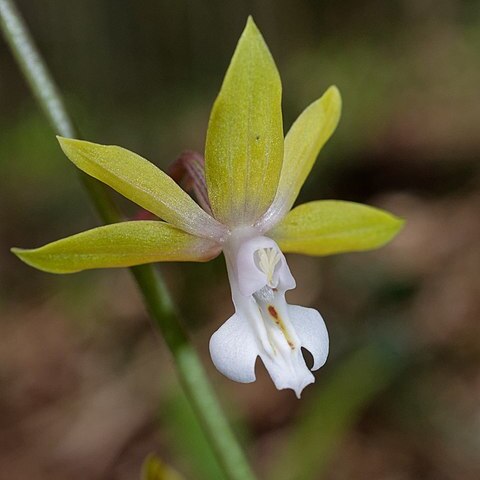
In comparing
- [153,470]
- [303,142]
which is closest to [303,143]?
[303,142]

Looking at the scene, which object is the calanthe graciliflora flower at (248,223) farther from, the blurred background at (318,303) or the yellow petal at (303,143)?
the blurred background at (318,303)

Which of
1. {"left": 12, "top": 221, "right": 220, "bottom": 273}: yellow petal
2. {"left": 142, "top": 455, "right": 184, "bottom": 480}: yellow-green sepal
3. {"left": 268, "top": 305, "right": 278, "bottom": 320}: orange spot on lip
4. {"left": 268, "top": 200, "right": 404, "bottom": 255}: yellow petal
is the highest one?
{"left": 12, "top": 221, "right": 220, "bottom": 273}: yellow petal

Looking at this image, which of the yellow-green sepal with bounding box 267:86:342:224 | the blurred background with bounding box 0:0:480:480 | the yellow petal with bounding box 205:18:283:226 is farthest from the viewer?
the blurred background with bounding box 0:0:480:480

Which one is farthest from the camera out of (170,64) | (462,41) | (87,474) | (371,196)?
(170,64)

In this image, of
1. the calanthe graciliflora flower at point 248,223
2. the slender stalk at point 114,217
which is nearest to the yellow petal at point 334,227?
the calanthe graciliflora flower at point 248,223

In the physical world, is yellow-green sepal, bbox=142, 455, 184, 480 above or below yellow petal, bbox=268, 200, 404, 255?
below

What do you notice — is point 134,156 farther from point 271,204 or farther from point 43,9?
point 43,9

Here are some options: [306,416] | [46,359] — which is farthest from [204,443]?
[46,359]

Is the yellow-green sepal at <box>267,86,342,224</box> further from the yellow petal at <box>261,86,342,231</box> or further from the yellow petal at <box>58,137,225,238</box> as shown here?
the yellow petal at <box>58,137,225,238</box>

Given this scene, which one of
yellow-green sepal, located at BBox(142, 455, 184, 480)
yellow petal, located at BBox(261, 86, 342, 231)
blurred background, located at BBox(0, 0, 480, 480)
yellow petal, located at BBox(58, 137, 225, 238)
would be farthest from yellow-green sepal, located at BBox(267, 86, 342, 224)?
blurred background, located at BBox(0, 0, 480, 480)
